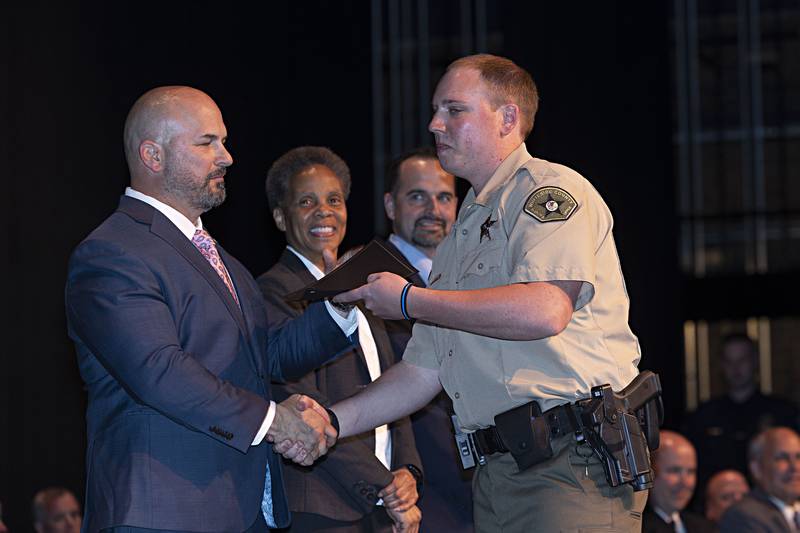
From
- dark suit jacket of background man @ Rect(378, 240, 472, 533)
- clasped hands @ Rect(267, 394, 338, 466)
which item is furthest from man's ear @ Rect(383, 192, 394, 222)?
clasped hands @ Rect(267, 394, 338, 466)

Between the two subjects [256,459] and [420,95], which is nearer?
[256,459]

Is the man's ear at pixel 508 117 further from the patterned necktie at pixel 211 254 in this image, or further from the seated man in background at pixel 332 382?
the patterned necktie at pixel 211 254

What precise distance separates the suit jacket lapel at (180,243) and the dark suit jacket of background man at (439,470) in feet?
3.13

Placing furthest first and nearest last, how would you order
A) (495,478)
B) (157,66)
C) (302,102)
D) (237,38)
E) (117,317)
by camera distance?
(302,102)
(237,38)
(157,66)
(495,478)
(117,317)

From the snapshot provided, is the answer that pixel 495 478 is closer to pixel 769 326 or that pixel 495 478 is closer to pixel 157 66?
pixel 157 66

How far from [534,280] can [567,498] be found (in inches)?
19.3

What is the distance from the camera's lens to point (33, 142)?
5086 millimetres

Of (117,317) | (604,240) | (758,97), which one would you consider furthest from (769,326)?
(117,317)

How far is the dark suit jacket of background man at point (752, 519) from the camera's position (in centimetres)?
527

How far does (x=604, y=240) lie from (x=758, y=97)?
23.1 ft

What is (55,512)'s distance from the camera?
5.05 meters

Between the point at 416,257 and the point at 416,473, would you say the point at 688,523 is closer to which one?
the point at 416,257

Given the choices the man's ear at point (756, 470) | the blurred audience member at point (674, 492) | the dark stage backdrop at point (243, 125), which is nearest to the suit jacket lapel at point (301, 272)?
the dark stage backdrop at point (243, 125)

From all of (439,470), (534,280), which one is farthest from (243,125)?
(534,280)
